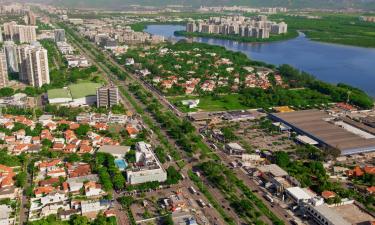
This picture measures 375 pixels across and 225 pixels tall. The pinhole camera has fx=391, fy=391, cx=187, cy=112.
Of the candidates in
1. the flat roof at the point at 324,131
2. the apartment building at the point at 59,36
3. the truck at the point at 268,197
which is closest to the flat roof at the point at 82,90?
the flat roof at the point at 324,131

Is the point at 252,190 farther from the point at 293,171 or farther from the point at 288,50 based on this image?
the point at 288,50

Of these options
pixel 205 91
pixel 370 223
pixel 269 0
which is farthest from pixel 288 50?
pixel 269 0

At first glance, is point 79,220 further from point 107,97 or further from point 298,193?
point 107,97

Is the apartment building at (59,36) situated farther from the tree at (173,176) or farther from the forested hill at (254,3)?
the forested hill at (254,3)

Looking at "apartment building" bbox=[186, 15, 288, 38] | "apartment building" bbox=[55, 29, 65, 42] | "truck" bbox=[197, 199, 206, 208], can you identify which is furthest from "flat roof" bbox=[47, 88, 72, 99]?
"apartment building" bbox=[186, 15, 288, 38]

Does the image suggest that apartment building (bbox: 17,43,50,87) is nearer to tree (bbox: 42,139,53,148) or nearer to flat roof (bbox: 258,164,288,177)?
tree (bbox: 42,139,53,148)

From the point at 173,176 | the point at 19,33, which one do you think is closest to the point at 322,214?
the point at 173,176

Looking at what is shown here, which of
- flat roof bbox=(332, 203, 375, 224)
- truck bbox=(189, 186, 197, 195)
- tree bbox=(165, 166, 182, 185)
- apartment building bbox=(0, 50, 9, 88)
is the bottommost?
flat roof bbox=(332, 203, 375, 224)
